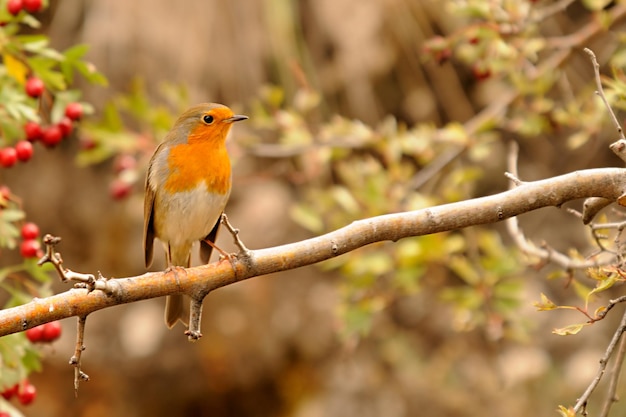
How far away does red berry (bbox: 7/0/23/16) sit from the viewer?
2434 millimetres

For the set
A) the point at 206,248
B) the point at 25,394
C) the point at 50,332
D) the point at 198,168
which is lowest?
the point at 25,394

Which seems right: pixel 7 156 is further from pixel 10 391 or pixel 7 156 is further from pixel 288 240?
pixel 288 240

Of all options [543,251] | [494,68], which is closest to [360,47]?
[494,68]

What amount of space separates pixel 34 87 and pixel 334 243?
1.10m

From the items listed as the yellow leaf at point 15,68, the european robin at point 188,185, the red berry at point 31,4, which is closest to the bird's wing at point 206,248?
the european robin at point 188,185

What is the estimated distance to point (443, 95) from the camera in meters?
4.75

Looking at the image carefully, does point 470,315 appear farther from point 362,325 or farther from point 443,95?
point 443,95

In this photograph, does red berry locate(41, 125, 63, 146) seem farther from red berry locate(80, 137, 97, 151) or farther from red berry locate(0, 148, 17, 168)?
red berry locate(80, 137, 97, 151)

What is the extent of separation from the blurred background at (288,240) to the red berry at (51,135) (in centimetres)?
180

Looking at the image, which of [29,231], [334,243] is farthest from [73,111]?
[334,243]

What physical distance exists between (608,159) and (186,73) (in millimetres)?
2414

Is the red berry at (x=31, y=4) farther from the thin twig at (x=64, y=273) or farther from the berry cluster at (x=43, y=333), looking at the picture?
the thin twig at (x=64, y=273)

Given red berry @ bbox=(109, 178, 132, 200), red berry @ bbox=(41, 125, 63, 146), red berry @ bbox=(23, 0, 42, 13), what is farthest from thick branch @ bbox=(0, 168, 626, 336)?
red berry @ bbox=(109, 178, 132, 200)

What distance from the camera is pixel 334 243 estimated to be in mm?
1913
